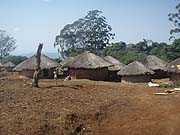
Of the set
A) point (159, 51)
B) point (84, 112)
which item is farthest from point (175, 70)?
point (159, 51)

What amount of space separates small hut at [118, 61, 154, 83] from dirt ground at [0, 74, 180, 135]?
13.4 m

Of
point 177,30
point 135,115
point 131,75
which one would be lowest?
point 135,115

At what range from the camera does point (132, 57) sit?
4906 centimetres

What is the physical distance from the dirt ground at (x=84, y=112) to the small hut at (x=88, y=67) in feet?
44.5

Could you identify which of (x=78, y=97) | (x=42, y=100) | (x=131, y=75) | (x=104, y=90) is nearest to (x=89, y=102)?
(x=78, y=97)

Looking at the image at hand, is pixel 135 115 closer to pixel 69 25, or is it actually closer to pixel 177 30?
pixel 177 30

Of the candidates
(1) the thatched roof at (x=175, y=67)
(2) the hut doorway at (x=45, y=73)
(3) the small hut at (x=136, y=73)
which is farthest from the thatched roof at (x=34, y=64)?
(1) the thatched roof at (x=175, y=67)

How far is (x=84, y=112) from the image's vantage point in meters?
15.9

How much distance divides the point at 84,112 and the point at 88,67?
698 inches

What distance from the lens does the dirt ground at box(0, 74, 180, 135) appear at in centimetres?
1416

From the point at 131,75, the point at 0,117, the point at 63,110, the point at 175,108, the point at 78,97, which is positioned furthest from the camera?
the point at 131,75

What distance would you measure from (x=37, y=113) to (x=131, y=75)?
19874 mm

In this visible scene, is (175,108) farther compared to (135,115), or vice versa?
(175,108)

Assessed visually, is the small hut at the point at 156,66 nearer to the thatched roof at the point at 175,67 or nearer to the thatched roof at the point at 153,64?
the thatched roof at the point at 153,64
